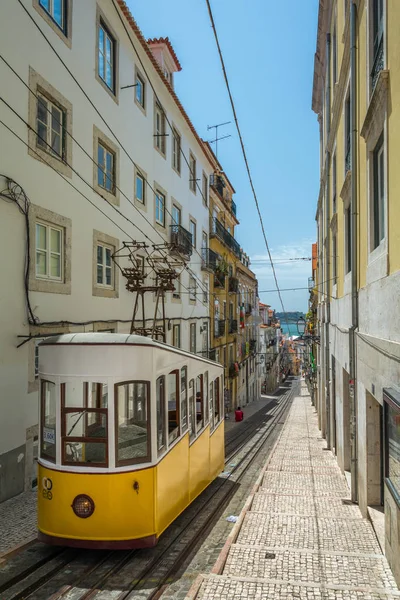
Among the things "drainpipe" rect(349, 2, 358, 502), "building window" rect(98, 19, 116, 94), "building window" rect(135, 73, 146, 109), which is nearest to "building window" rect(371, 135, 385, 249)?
"drainpipe" rect(349, 2, 358, 502)

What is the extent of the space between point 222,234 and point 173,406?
24075mm

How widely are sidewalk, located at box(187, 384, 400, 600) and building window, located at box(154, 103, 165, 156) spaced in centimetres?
1308

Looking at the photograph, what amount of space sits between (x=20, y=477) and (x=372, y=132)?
8.59 metres

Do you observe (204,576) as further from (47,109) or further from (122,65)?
(122,65)

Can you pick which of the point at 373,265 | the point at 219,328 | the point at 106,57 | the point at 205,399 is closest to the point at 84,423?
the point at 205,399

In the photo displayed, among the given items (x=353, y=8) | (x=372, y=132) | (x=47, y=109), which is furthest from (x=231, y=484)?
(x=353, y=8)

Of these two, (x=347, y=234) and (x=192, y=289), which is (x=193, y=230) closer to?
(x=192, y=289)

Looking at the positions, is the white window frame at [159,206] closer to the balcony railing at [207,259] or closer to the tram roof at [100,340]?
the balcony railing at [207,259]

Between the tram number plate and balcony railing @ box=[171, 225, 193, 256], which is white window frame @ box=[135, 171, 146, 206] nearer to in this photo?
balcony railing @ box=[171, 225, 193, 256]

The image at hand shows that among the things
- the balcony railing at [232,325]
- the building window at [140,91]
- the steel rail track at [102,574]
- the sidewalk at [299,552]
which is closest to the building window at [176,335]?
the building window at [140,91]

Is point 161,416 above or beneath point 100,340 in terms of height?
beneath

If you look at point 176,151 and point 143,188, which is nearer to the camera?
point 143,188

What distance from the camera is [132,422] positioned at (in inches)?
235

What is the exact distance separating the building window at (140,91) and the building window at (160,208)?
10.6 feet
